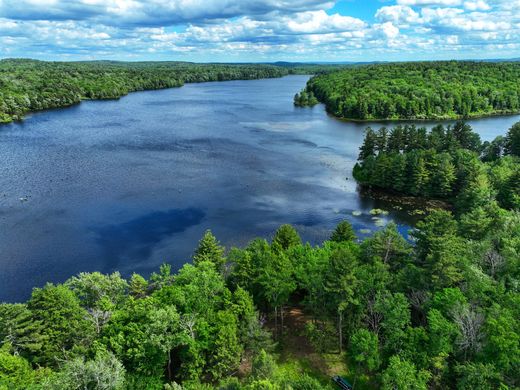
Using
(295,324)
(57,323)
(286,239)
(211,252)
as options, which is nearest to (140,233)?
(211,252)

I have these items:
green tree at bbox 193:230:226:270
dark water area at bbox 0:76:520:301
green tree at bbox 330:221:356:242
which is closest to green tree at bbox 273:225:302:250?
green tree at bbox 330:221:356:242

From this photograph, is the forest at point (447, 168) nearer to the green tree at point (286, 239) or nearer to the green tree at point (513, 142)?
the green tree at point (513, 142)

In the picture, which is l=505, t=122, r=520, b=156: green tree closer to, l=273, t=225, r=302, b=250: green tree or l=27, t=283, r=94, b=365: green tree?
l=273, t=225, r=302, b=250: green tree

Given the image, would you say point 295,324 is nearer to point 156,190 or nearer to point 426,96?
point 156,190

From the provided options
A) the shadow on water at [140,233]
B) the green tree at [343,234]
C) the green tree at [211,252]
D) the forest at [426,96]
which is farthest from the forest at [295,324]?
the forest at [426,96]

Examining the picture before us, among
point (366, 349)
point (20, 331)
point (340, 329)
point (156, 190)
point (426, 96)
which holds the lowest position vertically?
point (156, 190)

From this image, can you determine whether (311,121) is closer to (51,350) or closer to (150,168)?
(150,168)

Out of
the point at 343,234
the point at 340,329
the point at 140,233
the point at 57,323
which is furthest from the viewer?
the point at 140,233
